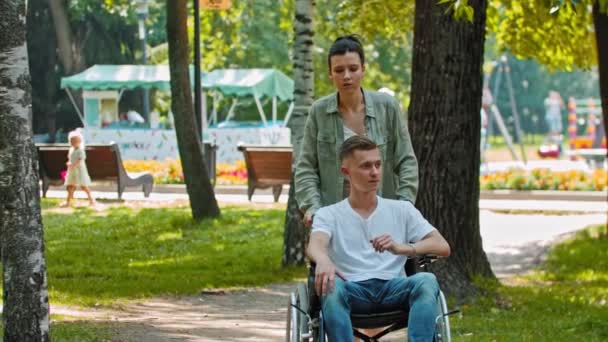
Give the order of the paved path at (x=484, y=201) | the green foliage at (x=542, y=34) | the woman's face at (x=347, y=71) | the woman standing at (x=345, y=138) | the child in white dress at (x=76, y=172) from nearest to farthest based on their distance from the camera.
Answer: the woman's face at (x=347, y=71) < the woman standing at (x=345, y=138) < the green foliage at (x=542, y=34) < the child in white dress at (x=76, y=172) < the paved path at (x=484, y=201)

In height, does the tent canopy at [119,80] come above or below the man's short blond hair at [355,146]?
below

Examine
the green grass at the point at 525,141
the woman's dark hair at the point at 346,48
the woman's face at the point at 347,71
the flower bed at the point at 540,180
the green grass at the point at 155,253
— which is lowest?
the green grass at the point at 525,141

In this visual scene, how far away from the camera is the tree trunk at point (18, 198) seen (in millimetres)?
7422

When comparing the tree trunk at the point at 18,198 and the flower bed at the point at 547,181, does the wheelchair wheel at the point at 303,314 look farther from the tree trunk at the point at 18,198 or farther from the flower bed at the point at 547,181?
the flower bed at the point at 547,181

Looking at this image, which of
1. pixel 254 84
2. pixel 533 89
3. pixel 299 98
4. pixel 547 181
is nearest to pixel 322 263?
pixel 299 98

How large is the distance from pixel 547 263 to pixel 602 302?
11.6 ft

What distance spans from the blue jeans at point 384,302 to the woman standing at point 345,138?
733 mm

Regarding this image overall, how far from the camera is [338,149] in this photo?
21.5 ft

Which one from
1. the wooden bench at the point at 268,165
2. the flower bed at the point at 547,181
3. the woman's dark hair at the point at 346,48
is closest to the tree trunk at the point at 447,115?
the woman's dark hair at the point at 346,48

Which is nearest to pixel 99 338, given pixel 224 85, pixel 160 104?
pixel 224 85

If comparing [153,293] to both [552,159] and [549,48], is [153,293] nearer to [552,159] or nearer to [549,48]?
[549,48]

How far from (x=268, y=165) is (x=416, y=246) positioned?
703 inches

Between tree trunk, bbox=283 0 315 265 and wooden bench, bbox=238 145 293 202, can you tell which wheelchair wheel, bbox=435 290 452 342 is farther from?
wooden bench, bbox=238 145 293 202

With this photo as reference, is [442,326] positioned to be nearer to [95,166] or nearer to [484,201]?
[484,201]
